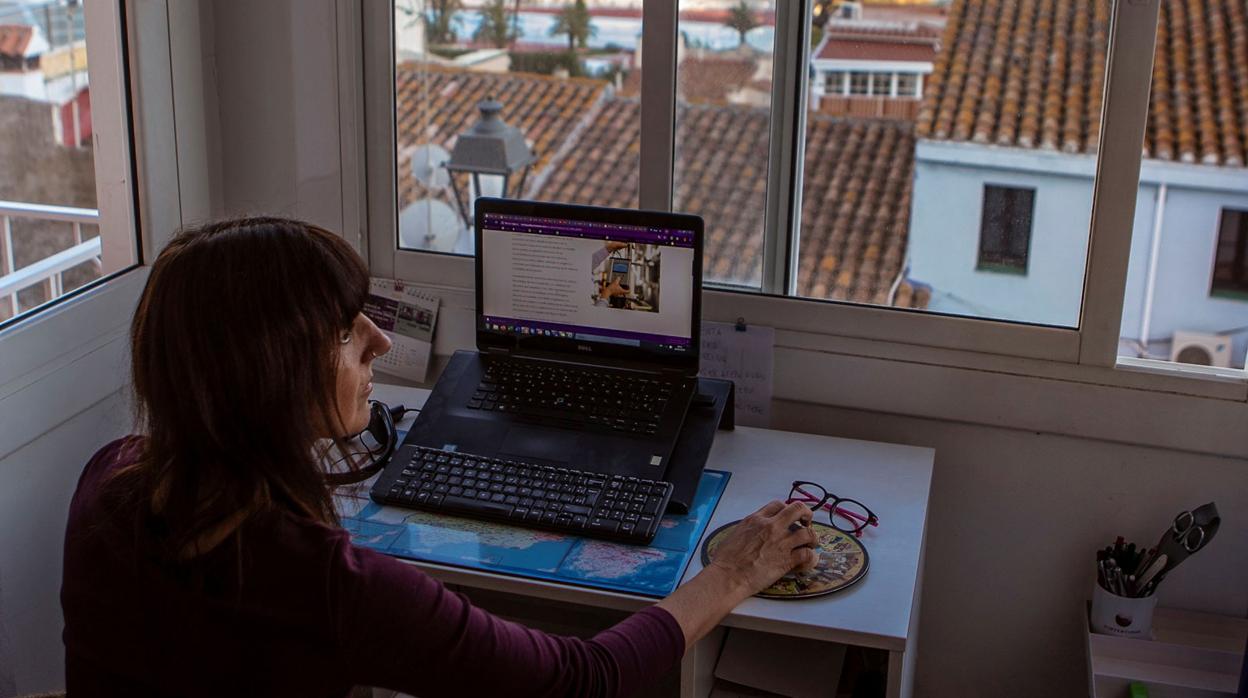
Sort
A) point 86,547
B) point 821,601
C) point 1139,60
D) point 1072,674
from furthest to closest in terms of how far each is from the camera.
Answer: point 1072,674, point 1139,60, point 821,601, point 86,547

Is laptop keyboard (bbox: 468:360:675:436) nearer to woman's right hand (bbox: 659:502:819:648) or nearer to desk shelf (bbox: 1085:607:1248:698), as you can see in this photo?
woman's right hand (bbox: 659:502:819:648)

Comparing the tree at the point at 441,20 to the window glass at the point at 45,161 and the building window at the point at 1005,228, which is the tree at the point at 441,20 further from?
the building window at the point at 1005,228

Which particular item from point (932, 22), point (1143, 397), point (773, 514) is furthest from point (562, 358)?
point (1143, 397)

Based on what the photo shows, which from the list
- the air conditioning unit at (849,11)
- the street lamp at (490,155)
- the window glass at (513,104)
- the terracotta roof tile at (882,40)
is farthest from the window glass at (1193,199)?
the street lamp at (490,155)

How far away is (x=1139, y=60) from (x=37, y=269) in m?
1.79

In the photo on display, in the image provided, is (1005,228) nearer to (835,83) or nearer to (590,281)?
(835,83)

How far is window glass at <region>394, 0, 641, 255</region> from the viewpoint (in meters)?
2.12

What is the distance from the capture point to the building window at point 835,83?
77.9 inches

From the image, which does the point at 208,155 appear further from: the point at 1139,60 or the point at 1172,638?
the point at 1172,638

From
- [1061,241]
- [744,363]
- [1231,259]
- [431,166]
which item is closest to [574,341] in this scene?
[744,363]

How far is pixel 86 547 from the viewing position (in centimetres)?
123

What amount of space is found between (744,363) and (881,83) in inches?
19.2

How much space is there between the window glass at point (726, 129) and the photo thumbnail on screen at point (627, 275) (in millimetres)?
241

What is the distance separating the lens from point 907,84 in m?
1.94
